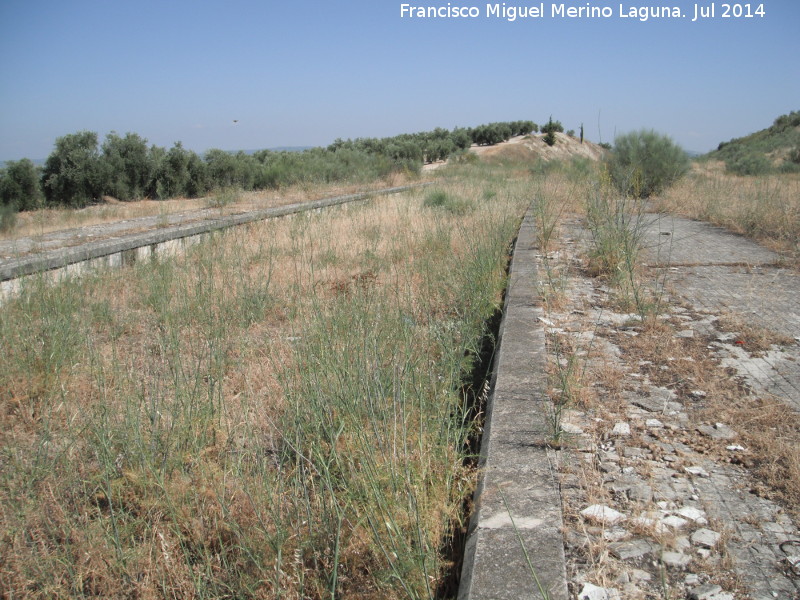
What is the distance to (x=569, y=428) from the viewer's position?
282 cm

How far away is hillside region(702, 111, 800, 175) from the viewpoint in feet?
86.4

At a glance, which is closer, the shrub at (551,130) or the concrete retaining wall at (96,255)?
the concrete retaining wall at (96,255)

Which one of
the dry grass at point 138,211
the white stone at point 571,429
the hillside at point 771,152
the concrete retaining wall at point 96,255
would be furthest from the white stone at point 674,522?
the hillside at point 771,152

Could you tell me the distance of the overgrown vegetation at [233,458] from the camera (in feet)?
6.70

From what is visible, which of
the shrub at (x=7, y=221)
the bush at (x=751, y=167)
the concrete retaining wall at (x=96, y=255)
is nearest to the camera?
the concrete retaining wall at (x=96, y=255)

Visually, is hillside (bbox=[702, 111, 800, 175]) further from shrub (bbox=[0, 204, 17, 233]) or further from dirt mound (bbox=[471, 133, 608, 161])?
shrub (bbox=[0, 204, 17, 233])

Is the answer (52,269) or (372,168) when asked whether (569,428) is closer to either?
(52,269)

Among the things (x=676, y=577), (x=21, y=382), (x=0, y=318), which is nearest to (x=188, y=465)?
(x=21, y=382)

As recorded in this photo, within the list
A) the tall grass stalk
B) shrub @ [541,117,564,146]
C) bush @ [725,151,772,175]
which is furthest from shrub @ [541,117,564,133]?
the tall grass stalk

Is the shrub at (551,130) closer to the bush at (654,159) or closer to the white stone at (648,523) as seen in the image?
the bush at (654,159)

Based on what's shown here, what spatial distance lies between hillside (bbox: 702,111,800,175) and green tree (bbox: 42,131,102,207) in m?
24.8

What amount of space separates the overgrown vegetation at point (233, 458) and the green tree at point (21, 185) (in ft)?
61.0

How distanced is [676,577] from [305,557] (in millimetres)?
1153

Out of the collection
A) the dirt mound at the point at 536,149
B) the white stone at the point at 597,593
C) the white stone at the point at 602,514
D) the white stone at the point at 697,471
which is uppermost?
the dirt mound at the point at 536,149
